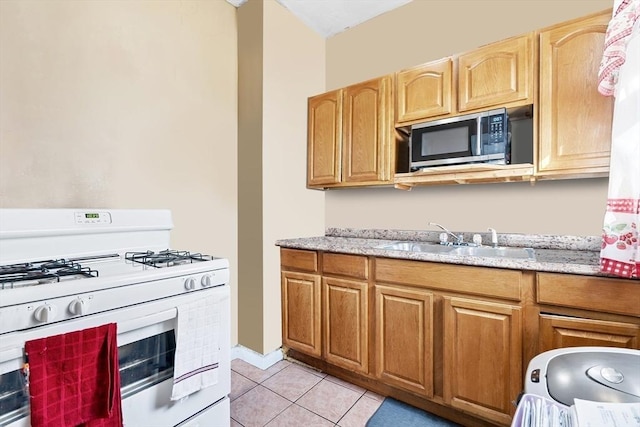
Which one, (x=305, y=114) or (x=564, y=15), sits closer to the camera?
(x=564, y=15)

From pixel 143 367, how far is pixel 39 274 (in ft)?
1.62

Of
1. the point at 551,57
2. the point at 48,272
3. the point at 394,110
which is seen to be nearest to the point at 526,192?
the point at 551,57

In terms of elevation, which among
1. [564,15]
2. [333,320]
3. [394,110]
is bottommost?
[333,320]

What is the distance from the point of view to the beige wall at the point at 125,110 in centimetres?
145

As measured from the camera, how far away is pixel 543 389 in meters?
0.71

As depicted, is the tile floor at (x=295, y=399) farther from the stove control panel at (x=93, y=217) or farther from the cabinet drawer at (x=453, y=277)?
the stove control panel at (x=93, y=217)

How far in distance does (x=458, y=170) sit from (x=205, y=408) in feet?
5.92

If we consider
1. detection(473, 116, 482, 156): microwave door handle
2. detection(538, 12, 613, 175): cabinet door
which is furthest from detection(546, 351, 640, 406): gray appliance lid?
detection(473, 116, 482, 156): microwave door handle

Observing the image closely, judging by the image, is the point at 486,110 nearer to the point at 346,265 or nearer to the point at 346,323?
the point at 346,265

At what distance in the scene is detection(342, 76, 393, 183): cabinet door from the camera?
216cm

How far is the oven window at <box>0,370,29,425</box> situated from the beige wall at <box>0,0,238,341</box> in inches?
35.8

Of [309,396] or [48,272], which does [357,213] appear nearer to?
[309,396]

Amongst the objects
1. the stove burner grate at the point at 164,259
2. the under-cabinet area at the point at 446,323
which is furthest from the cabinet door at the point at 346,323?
the stove burner grate at the point at 164,259

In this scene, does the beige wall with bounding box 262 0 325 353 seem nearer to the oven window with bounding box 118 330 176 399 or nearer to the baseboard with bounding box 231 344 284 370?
Answer: the baseboard with bounding box 231 344 284 370
